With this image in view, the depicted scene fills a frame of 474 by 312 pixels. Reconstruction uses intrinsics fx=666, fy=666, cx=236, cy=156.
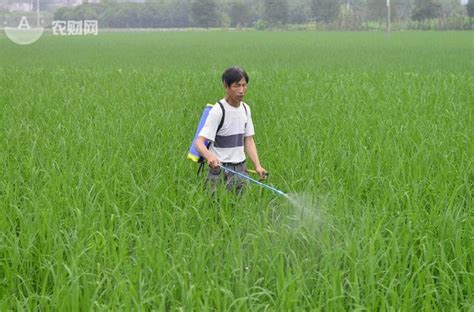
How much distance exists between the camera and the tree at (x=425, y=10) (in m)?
68.6

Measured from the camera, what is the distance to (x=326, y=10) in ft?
290

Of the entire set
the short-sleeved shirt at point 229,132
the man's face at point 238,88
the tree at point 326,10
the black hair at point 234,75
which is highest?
the tree at point 326,10

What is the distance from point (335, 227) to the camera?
3055 millimetres

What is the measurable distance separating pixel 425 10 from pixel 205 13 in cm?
3802

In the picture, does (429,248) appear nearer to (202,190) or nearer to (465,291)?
(465,291)

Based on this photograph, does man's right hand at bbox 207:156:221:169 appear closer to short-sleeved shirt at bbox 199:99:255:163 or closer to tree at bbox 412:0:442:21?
short-sleeved shirt at bbox 199:99:255:163

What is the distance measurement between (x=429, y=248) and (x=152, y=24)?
4481 inches

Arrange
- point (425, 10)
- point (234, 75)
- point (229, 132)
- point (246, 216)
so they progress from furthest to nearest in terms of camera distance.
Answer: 1. point (425, 10)
2. point (229, 132)
3. point (234, 75)
4. point (246, 216)

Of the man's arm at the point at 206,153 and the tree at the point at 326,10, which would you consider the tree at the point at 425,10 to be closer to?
the tree at the point at 326,10

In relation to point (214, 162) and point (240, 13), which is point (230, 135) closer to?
point (214, 162)

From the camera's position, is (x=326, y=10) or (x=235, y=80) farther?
(x=326, y=10)

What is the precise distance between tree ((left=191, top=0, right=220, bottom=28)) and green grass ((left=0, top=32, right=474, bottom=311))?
9158 centimetres

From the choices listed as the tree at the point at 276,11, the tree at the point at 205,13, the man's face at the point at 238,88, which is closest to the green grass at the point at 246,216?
the man's face at the point at 238,88

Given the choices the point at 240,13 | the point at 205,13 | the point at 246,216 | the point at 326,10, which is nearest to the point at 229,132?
the point at 246,216
